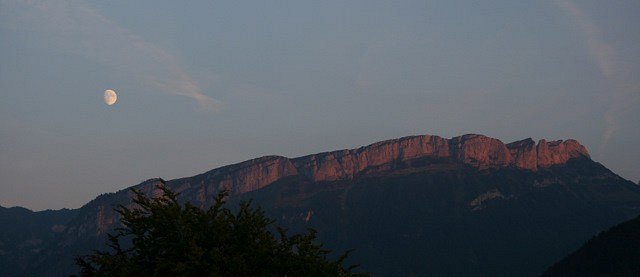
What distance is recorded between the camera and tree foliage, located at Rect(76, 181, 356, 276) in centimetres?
2672

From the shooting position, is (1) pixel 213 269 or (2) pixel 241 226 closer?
(1) pixel 213 269

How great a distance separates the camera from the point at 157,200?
29500 mm

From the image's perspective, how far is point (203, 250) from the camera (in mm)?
26953

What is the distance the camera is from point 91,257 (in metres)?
28.1

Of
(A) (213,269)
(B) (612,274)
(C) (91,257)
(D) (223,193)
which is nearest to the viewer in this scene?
(A) (213,269)

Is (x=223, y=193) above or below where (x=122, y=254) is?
above

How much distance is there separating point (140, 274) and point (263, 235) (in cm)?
475

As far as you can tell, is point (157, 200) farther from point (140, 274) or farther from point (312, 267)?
point (312, 267)

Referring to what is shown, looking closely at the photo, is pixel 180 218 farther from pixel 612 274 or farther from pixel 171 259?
pixel 612 274

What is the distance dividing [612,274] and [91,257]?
7545 inches

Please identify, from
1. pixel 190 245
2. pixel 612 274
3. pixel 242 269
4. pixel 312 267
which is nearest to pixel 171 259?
pixel 190 245

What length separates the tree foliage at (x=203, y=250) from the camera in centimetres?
2672

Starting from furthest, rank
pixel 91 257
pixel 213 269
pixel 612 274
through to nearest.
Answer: pixel 612 274
pixel 91 257
pixel 213 269

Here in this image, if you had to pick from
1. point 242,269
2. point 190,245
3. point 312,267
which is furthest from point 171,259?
point 312,267
